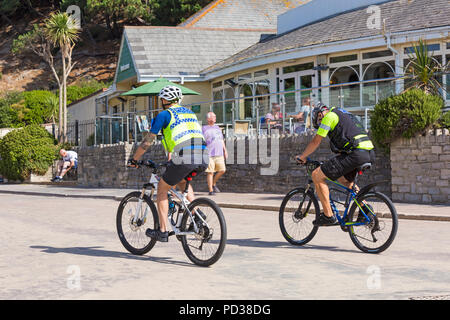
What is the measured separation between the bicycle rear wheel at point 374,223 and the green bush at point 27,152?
22.5 meters

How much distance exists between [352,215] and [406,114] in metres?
6.45

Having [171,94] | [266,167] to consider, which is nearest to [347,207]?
[171,94]

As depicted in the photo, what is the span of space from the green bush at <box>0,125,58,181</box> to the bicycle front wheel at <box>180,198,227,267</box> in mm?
22593

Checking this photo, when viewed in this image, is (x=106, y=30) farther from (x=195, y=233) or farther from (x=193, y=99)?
(x=195, y=233)

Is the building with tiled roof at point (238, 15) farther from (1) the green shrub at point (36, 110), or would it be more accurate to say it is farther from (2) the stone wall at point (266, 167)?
(1) the green shrub at point (36, 110)

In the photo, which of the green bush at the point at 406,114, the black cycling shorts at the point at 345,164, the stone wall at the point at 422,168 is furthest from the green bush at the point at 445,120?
the black cycling shorts at the point at 345,164

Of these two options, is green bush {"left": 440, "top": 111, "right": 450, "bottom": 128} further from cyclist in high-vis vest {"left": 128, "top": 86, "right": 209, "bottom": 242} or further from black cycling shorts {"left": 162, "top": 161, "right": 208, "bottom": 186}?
black cycling shorts {"left": 162, "top": 161, "right": 208, "bottom": 186}

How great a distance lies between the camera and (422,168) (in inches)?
554

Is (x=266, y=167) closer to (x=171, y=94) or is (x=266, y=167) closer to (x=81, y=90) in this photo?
(x=171, y=94)

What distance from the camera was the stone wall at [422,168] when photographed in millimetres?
13742

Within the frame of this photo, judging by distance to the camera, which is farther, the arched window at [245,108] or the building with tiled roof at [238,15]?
the building with tiled roof at [238,15]

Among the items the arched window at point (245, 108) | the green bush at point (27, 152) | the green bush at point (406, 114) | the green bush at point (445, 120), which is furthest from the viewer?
the green bush at point (27, 152)

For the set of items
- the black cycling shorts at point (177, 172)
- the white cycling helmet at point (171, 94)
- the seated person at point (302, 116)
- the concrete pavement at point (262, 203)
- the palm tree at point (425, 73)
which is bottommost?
the concrete pavement at point (262, 203)

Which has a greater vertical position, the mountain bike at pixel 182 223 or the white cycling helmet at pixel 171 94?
the white cycling helmet at pixel 171 94
